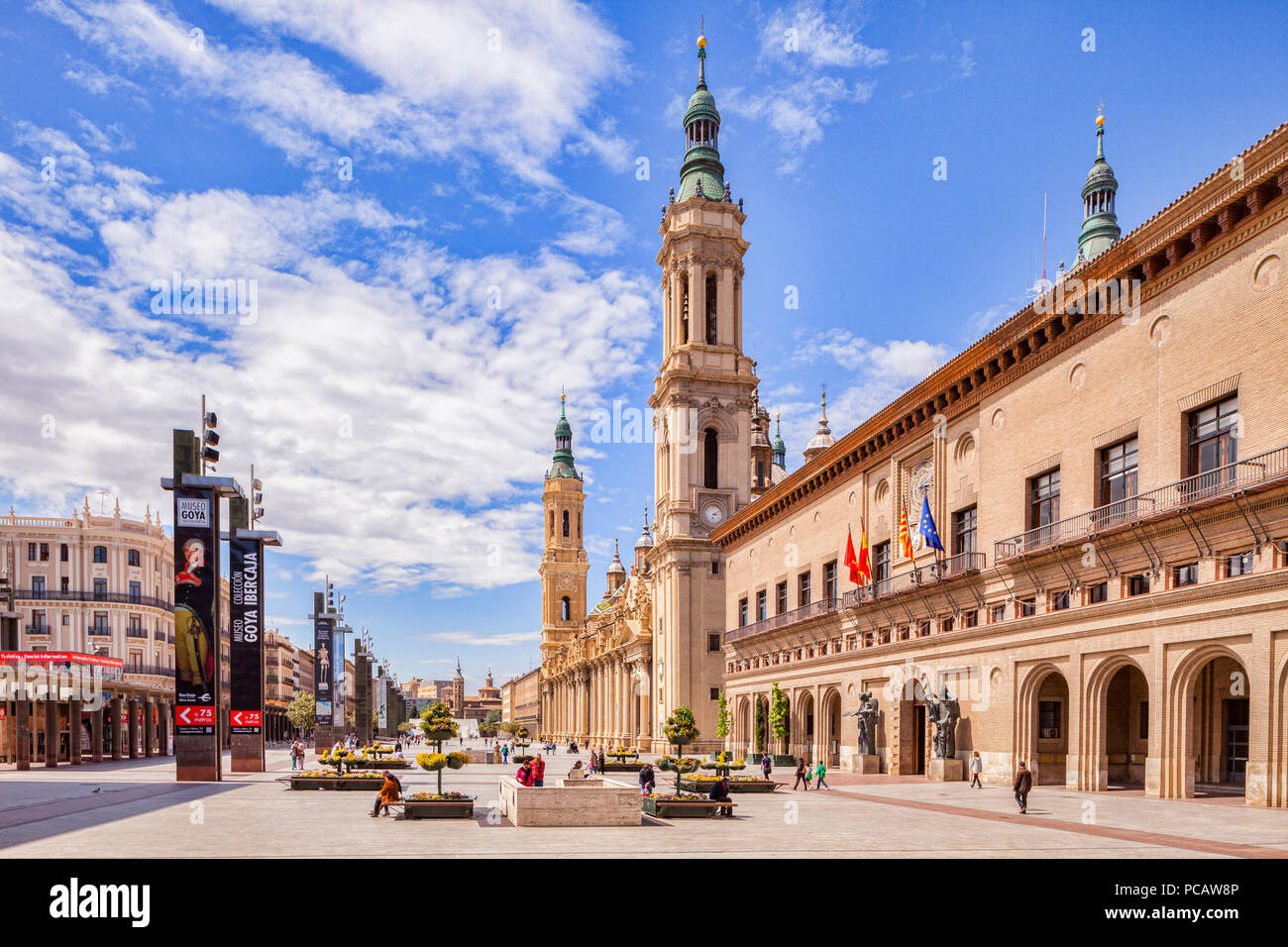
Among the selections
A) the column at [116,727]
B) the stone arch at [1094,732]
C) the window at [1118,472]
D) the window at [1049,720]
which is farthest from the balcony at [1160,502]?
the column at [116,727]

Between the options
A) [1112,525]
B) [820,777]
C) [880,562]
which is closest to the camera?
[1112,525]

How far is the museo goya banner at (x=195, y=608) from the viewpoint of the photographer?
40.5 meters

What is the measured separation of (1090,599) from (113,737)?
65160 millimetres

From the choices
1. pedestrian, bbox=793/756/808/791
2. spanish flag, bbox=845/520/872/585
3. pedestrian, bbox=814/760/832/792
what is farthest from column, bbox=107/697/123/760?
pedestrian, bbox=814/760/832/792

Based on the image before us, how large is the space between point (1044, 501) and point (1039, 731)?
8767 millimetres

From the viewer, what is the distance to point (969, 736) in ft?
137

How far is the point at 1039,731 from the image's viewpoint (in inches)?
1507

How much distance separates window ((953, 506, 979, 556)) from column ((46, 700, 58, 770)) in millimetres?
53370

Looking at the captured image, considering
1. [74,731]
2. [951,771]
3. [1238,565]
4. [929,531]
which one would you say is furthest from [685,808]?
[74,731]

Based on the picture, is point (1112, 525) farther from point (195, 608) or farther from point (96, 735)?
point (96, 735)

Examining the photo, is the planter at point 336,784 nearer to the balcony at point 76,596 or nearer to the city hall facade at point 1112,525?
the city hall facade at point 1112,525

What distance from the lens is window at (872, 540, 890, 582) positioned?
173 ft

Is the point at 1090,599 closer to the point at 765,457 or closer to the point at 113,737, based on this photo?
the point at 113,737
